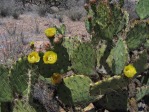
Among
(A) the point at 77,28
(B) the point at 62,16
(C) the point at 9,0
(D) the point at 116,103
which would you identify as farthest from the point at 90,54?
(C) the point at 9,0

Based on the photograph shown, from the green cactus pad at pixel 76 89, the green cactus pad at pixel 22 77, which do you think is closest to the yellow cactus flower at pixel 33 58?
the green cactus pad at pixel 22 77

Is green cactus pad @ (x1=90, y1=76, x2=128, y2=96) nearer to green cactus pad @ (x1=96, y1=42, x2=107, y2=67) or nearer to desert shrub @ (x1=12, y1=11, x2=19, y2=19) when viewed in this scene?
green cactus pad @ (x1=96, y1=42, x2=107, y2=67)

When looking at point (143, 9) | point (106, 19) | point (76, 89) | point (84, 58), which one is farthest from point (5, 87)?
point (143, 9)

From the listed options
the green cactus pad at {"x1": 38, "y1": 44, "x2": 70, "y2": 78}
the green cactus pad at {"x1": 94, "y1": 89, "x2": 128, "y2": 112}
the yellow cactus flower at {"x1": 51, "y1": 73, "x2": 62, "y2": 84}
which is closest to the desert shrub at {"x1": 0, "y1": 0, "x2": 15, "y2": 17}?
the green cactus pad at {"x1": 94, "y1": 89, "x2": 128, "y2": 112}

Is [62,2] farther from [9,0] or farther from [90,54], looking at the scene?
[90,54]

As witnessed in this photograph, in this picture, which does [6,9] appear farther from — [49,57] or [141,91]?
[49,57]

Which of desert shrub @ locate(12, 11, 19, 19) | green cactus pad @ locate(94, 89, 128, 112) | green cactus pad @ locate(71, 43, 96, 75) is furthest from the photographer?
desert shrub @ locate(12, 11, 19, 19)

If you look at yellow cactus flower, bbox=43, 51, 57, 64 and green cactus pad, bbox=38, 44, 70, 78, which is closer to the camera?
yellow cactus flower, bbox=43, 51, 57, 64
